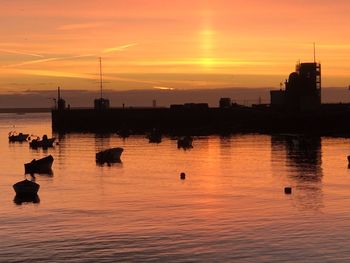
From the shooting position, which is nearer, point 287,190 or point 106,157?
point 287,190

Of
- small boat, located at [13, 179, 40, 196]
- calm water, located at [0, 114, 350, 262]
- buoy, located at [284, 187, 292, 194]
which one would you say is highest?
small boat, located at [13, 179, 40, 196]

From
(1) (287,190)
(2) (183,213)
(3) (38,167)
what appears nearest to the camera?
(2) (183,213)

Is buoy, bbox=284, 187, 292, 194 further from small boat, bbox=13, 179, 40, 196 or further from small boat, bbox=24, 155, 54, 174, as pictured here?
small boat, bbox=24, 155, 54, 174

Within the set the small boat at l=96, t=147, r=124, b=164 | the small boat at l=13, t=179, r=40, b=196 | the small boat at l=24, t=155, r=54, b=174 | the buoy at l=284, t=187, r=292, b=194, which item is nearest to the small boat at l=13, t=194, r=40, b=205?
the small boat at l=13, t=179, r=40, b=196

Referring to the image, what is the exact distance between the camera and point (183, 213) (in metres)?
54.3

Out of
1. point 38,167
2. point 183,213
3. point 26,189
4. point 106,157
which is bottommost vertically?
point 183,213

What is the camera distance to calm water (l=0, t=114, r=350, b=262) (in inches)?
1607

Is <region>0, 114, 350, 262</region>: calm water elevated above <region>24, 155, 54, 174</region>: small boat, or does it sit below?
below

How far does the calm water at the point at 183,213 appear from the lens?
1607 inches

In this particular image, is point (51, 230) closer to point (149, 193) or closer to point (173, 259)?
point (173, 259)

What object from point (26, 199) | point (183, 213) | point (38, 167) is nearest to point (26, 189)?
point (26, 199)

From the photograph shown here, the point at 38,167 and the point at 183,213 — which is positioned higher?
the point at 38,167

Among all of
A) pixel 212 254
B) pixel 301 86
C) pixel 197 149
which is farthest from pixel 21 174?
pixel 301 86

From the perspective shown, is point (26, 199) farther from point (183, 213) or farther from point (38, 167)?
point (38, 167)
